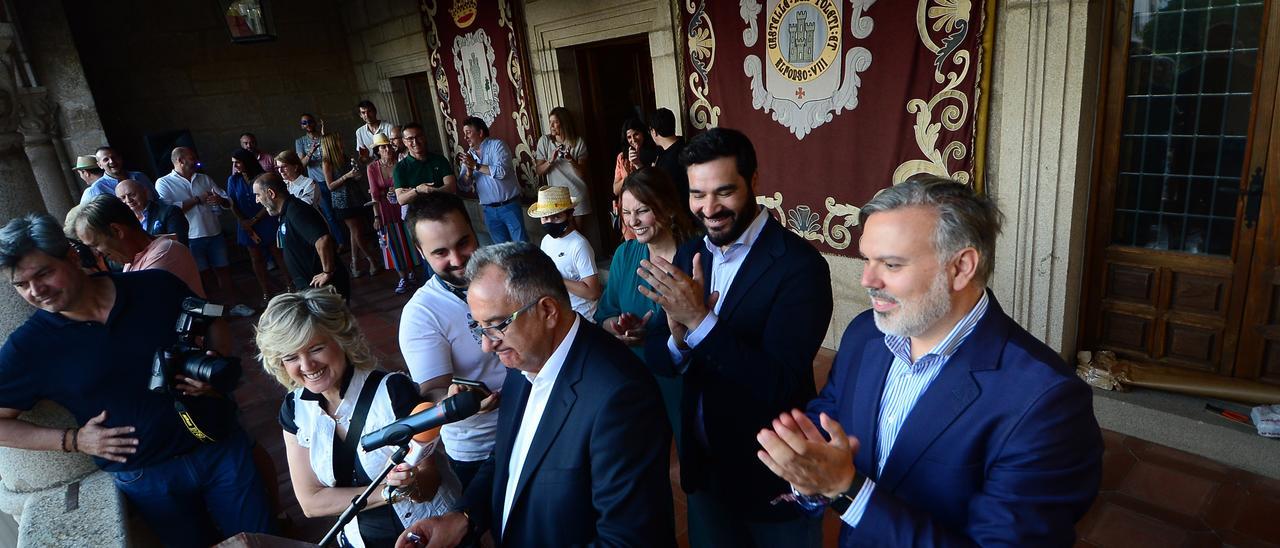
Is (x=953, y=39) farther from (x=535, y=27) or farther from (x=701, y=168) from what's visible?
(x=535, y=27)

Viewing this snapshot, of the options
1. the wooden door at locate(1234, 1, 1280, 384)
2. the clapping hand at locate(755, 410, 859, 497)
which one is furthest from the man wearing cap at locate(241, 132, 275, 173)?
the wooden door at locate(1234, 1, 1280, 384)

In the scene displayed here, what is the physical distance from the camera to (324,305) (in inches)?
80.7

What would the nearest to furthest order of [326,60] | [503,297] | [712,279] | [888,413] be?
[888,413] → [503,297] → [712,279] → [326,60]

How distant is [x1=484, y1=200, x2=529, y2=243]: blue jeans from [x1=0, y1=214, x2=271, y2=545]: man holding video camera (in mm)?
4083

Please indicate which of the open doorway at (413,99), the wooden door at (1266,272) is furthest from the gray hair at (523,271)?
the open doorway at (413,99)

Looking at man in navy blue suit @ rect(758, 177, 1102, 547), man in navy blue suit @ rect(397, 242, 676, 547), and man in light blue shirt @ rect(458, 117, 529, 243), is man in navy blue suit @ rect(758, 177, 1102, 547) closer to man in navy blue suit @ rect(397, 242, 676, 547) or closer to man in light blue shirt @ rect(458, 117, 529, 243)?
man in navy blue suit @ rect(397, 242, 676, 547)

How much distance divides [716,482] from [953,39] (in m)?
2.87

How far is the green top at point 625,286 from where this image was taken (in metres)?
2.54

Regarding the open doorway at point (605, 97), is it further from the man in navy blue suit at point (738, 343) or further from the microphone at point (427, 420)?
the microphone at point (427, 420)

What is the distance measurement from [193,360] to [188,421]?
0.91 ft

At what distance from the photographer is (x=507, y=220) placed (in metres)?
6.73

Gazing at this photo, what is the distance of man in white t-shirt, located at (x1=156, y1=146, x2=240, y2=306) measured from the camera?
6472mm

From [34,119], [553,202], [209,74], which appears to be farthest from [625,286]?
[209,74]

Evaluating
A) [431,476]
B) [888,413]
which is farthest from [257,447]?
[888,413]
